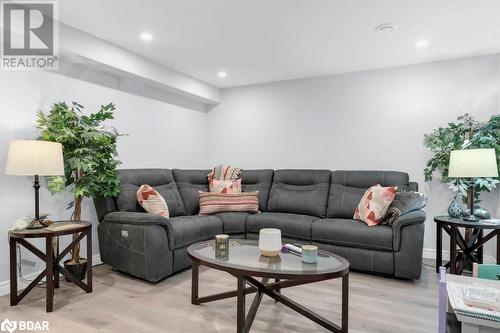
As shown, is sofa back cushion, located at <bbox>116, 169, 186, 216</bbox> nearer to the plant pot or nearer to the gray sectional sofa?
the gray sectional sofa

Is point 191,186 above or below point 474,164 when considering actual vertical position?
below


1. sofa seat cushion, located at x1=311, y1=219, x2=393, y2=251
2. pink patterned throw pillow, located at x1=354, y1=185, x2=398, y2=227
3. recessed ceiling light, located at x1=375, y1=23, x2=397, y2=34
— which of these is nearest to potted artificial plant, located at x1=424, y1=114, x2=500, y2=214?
pink patterned throw pillow, located at x1=354, y1=185, x2=398, y2=227

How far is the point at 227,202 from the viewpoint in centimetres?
390

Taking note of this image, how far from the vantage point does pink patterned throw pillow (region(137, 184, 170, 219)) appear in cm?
318

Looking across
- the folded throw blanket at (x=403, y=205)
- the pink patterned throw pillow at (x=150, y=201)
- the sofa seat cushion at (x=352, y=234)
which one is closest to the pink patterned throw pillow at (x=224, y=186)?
the pink patterned throw pillow at (x=150, y=201)

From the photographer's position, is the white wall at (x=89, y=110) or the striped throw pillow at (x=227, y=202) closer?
the white wall at (x=89, y=110)

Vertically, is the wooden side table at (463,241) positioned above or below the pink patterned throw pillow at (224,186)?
below

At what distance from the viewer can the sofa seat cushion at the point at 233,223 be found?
3.64 m

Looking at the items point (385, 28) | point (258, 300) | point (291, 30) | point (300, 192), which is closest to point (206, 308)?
point (258, 300)

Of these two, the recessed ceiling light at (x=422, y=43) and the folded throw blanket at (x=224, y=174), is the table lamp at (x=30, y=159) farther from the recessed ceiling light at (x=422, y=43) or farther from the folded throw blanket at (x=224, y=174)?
the recessed ceiling light at (x=422, y=43)

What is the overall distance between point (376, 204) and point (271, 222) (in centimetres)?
116

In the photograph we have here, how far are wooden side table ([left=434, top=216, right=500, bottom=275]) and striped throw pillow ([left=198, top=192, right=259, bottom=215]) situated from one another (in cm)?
207

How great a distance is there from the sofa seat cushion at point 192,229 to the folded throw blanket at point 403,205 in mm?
1841

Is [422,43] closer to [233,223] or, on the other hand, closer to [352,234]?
[352,234]
